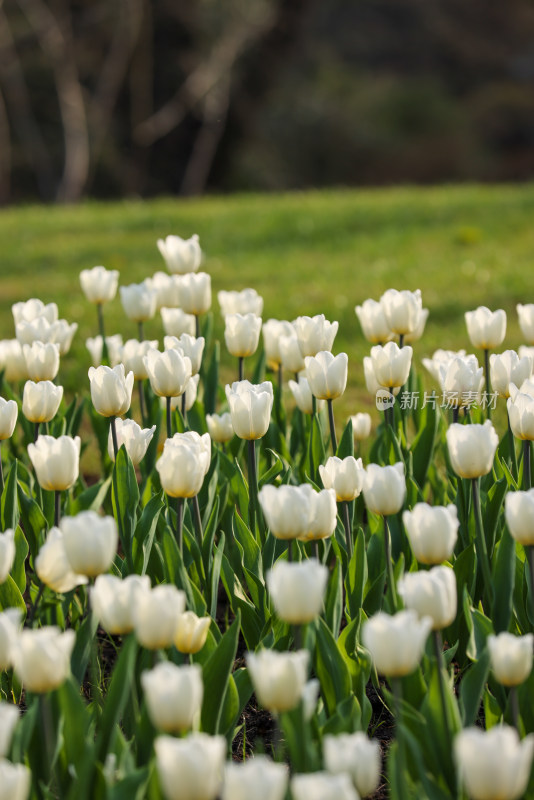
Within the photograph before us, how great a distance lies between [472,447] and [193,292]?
1201 millimetres

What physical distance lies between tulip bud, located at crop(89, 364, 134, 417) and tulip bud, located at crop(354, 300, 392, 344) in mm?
746

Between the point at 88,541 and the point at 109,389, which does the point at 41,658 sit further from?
the point at 109,389

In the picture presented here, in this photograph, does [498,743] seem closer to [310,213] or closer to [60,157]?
[310,213]

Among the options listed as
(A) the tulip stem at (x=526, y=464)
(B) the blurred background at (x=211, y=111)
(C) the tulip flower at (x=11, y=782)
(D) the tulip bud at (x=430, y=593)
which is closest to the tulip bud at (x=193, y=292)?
(A) the tulip stem at (x=526, y=464)

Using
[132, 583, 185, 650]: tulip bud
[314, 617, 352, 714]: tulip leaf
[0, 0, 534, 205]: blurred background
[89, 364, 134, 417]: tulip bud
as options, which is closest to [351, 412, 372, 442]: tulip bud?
[89, 364, 134, 417]: tulip bud

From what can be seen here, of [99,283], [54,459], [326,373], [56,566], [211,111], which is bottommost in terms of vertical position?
[56,566]

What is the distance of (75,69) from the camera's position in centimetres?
1631

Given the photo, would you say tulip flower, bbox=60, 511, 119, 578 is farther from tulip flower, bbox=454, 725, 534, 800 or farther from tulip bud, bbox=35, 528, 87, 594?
tulip flower, bbox=454, 725, 534, 800

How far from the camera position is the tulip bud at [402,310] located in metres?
2.57

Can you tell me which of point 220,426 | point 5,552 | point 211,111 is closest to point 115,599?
point 5,552

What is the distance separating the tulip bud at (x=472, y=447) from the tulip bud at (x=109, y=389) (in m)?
0.74

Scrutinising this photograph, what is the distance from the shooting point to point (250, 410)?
2100 mm

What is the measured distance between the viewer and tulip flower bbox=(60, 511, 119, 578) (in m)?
1.49

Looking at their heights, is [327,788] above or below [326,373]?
below
